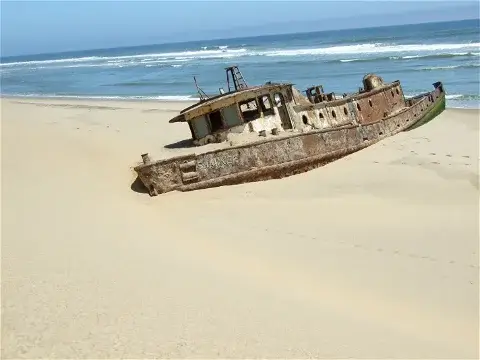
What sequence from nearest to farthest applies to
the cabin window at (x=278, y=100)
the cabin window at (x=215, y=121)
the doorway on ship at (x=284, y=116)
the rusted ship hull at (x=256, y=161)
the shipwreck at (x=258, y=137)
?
the rusted ship hull at (x=256, y=161), the shipwreck at (x=258, y=137), the cabin window at (x=215, y=121), the cabin window at (x=278, y=100), the doorway on ship at (x=284, y=116)

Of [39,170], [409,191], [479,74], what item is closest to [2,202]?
[39,170]

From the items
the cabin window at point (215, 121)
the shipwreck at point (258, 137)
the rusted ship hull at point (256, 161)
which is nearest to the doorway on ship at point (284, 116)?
the shipwreck at point (258, 137)

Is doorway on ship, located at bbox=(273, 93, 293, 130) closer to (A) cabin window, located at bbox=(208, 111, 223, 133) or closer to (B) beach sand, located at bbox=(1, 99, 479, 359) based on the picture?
(B) beach sand, located at bbox=(1, 99, 479, 359)

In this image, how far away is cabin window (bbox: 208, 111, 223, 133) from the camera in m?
13.3

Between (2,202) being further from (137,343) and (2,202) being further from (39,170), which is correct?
(137,343)

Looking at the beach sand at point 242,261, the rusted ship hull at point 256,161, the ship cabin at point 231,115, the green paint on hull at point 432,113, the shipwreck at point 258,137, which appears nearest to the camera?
the beach sand at point 242,261

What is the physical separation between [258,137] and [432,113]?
30.4 ft

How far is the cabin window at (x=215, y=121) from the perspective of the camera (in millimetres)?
13289

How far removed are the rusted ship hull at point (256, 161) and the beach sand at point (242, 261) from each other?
281 mm

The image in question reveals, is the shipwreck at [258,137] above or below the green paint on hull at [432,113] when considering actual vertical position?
above

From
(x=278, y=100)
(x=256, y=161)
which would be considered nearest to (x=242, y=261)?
(x=256, y=161)

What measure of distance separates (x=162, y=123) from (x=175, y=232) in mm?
12296

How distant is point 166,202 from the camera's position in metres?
10.9

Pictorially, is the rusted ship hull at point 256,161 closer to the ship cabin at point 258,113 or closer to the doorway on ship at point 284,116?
the ship cabin at point 258,113
